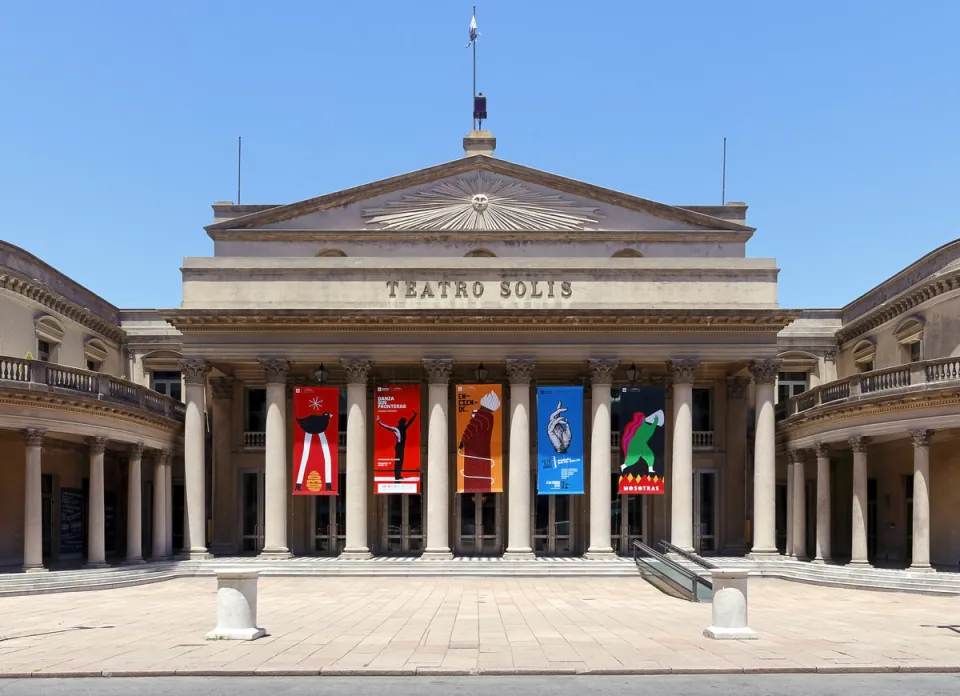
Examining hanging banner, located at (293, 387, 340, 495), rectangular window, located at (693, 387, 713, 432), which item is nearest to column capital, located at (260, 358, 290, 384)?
hanging banner, located at (293, 387, 340, 495)

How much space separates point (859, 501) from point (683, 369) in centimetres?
728

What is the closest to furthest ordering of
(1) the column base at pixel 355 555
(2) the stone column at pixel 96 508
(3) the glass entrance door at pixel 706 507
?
(2) the stone column at pixel 96 508 → (1) the column base at pixel 355 555 → (3) the glass entrance door at pixel 706 507

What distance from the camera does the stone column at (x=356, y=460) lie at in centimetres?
3556

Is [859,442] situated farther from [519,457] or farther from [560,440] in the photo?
[519,457]

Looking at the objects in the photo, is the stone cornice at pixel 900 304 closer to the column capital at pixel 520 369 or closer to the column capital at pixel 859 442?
the column capital at pixel 859 442

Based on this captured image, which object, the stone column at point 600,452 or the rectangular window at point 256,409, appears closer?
the stone column at point 600,452

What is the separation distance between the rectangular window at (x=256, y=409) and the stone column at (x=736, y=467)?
18.5 meters

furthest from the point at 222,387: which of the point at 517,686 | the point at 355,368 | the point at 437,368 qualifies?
the point at 517,686

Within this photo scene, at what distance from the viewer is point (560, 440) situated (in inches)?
1404

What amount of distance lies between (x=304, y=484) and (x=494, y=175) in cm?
1391

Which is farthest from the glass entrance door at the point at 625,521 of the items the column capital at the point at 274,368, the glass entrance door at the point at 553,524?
the column capital at the point at 274,368

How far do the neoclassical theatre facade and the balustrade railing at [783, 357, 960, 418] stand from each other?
10 centimetres

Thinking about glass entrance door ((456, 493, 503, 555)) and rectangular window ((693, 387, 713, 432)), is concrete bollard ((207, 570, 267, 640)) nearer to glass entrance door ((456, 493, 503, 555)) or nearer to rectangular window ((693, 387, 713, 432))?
glass entrance door ((456, 493, 503, 555))

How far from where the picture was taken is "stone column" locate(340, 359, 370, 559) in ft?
117
